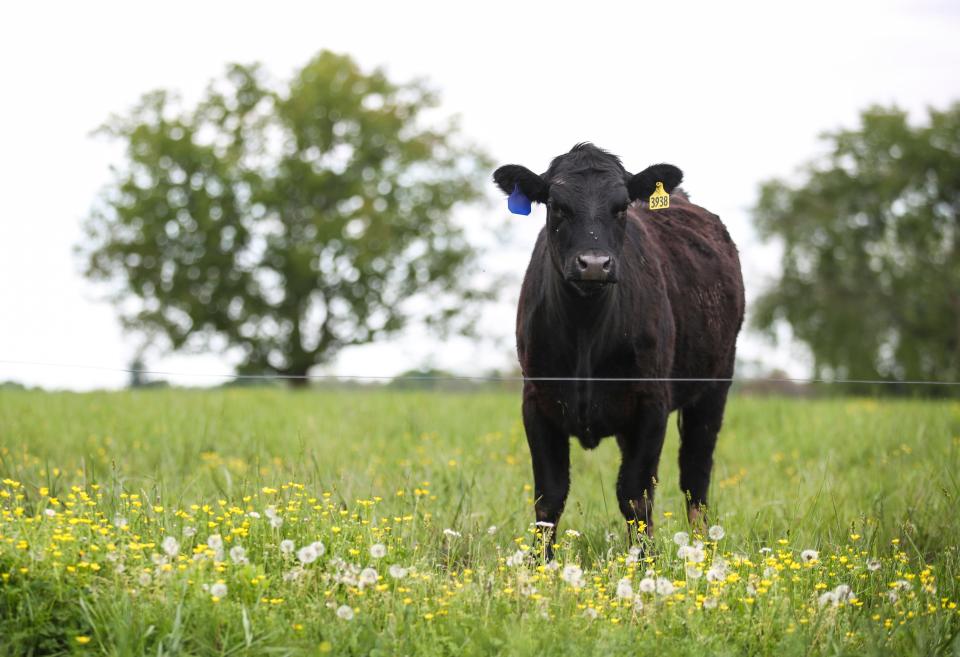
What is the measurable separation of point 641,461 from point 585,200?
160cm

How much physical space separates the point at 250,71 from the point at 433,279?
30.6 feet

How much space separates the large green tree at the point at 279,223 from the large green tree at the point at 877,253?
13086 mm

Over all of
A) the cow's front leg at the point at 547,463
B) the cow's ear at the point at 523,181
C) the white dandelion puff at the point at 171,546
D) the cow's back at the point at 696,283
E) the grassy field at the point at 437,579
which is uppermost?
the cow's ear at the point at 523,181

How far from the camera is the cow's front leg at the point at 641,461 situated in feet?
20.7

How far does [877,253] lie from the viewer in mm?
38219

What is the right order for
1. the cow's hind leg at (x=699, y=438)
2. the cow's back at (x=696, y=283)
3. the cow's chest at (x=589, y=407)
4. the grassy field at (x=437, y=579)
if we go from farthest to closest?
1. the cow's hind leg at (x=699, y=438)
2. the cow's back at (x=696, y=283)
3. the cow's chest at (x=589, y=407)
4. the grassy field at (x=437, y=579)

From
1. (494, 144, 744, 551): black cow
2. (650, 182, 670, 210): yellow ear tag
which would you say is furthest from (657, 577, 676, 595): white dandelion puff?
(650, 182, 670, 210): yellow ear tag

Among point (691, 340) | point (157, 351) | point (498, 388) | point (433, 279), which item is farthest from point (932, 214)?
point (691, 340)

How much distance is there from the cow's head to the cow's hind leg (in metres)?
2.08

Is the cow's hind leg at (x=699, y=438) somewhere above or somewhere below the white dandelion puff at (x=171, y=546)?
above

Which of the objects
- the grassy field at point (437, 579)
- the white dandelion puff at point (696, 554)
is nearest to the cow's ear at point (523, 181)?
the grassy field at point (437, 579)

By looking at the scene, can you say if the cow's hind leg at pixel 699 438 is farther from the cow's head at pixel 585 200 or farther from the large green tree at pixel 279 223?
the large green tree at pixel 279 223

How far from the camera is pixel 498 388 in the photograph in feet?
67.4

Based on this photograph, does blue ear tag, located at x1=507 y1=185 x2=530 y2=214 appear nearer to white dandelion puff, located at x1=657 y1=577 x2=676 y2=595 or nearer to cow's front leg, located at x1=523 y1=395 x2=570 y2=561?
cow's front leg, located at x1=523 y1=395 x2=570 y2=561
